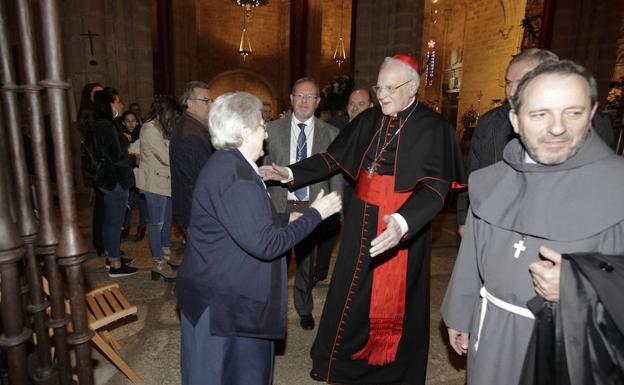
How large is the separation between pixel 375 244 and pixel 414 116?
117cm

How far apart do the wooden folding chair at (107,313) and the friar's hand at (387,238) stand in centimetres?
178

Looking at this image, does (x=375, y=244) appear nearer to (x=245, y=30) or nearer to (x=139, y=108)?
(x=139, y=108)

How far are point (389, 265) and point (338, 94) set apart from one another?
16.3 ft

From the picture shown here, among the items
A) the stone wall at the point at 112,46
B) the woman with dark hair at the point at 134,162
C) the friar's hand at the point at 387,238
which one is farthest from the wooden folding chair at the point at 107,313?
the stone wall at the point at 112,46

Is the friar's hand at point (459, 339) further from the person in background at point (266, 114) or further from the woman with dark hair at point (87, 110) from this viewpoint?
the woman with dark hair at point (87, 110)

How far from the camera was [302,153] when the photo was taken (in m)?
3.67

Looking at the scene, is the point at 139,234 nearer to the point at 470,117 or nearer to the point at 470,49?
the point at 470,117

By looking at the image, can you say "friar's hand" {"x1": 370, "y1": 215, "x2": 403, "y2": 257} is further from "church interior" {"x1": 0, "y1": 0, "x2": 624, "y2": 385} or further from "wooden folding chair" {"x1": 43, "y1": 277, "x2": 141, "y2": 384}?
"wooden folding chair" {"x1": 43, "y1": 277, "x2": 141, "y2": 384}

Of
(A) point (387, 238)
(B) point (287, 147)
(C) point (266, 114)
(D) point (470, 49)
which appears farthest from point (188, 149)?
(D) point (470, 49)

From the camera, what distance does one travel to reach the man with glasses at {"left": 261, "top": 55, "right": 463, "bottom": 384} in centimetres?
266

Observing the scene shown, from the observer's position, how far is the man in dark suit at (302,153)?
3572mm

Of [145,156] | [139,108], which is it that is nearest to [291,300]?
[145,156]

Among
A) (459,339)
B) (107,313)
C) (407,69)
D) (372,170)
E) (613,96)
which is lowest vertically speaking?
(107,313)

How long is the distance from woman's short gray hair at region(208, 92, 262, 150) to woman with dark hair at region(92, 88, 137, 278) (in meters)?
2.73
